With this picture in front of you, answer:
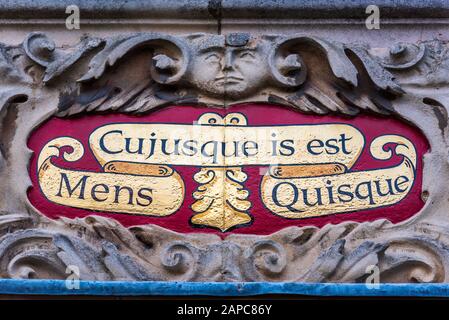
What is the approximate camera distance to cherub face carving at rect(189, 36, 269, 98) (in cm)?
471

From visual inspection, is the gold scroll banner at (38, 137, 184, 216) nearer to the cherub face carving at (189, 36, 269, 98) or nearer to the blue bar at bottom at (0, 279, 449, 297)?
the cherub face carving at (189, 36, 269, 98)

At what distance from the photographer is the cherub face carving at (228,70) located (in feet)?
15.4

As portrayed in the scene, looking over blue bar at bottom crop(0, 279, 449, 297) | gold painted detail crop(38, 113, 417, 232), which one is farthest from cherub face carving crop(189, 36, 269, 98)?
blue bar at bottom crop(0, 279, 449, 297)

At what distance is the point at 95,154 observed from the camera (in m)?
4.61

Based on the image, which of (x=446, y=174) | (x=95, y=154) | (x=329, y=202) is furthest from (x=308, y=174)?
(x=95, y=154)

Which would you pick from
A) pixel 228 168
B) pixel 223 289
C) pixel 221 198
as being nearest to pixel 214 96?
pixel 228 168

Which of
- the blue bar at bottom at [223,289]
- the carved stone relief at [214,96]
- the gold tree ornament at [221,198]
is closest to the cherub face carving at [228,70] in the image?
the carved stone relief at [214,96]

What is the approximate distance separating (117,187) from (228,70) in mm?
624

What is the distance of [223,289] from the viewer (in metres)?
3.94

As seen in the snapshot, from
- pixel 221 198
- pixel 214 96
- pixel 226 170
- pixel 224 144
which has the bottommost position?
pixel 221 198

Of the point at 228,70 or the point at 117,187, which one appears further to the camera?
the point at 228,70

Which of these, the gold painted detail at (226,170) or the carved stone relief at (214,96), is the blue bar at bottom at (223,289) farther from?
the gold painted detail at (226,170)

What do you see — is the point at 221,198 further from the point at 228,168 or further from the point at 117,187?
the point at 117,187

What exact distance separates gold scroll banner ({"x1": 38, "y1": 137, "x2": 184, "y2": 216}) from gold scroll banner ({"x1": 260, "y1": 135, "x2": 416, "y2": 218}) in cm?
35
